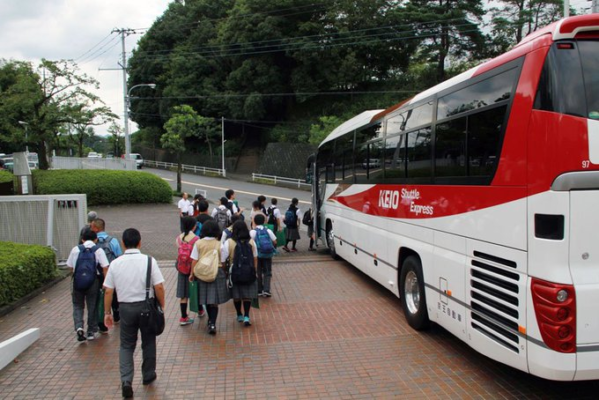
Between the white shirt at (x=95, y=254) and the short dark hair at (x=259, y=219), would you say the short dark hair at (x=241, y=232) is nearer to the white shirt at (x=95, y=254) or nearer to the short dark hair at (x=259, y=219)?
the short dark hair at (x=259, y=219)

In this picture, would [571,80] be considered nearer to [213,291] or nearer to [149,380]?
[213,291]

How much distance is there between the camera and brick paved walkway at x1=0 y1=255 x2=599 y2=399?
4.70m

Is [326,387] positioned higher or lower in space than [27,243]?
lower

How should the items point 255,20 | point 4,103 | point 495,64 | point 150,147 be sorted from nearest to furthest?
point 495,64, point 4,103, point 255,20, point 150,147

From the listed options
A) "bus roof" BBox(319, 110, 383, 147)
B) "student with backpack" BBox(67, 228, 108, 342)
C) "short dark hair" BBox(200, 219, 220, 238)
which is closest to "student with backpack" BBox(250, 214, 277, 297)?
"short dark hair" BBox(200, 219, 220, 238)

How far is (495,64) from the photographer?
4676 millimetres

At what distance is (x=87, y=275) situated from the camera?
595 centimetres

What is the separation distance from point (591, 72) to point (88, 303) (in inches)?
259

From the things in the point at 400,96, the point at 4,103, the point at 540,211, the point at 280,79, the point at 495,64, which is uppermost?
the point at 280,79

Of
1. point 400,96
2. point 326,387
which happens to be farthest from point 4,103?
point 400,96

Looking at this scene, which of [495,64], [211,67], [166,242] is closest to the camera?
[495,64]

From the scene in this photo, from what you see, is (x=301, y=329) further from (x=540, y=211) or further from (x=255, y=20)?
(x=255, y=20)

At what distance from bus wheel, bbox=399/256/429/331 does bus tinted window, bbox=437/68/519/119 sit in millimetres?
2261

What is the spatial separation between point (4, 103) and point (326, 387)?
2680 cm
